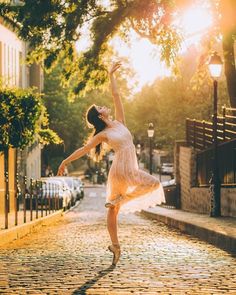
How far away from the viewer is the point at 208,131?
26641 millimetres

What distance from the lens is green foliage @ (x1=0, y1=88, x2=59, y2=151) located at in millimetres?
21484

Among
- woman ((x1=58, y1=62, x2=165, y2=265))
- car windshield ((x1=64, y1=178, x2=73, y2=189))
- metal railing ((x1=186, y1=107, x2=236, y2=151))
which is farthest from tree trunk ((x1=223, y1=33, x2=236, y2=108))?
woman ((x1=58, y1=62, x2=165, y2=265))

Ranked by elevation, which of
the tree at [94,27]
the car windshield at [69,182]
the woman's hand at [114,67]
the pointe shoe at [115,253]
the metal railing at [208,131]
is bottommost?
the pointe shoe at [115,253]

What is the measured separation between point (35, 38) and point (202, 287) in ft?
61.8

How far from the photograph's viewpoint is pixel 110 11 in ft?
88.3

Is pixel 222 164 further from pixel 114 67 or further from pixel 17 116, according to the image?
pixel 114 67

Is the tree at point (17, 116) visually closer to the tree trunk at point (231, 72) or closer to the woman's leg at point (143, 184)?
the tree trunk at point (231, 72)

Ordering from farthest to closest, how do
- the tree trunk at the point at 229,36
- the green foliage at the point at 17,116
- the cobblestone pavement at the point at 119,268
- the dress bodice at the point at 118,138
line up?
1. the tree trunk at the point at 229,36
2. the green foliage at the point at 17,116
3. the dress bodice at the point at 118,138
4. the cobblestone pavement at the point at 119,268

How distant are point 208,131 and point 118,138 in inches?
669

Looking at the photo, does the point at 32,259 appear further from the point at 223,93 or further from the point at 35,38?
the point at 223,93

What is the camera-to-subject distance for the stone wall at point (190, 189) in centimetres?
2059

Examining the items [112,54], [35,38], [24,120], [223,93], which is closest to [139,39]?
[112,54]

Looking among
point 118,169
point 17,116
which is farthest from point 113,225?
point 17,116

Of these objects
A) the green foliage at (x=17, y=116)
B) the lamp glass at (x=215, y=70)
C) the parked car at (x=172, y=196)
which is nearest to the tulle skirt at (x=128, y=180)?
the lamp glass at (x=215, y=70)
